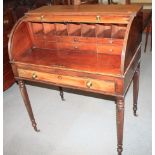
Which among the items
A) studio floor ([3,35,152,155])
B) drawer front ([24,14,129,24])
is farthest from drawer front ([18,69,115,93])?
studio floor ([3,35,152,155])

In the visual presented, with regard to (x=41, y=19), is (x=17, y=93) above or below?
below

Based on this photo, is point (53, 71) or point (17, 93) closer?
point (53, 71)

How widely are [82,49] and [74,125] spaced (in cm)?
91

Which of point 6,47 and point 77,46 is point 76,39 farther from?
point 6,47

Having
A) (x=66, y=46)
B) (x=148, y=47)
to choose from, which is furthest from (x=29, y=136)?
(x=148, y=47)

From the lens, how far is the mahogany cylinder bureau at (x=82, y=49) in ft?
4.96

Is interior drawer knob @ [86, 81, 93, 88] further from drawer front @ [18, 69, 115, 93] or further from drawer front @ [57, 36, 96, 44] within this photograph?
drawer front @ [57, 36, 96, 44]

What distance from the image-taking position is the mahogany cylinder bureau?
151 cm

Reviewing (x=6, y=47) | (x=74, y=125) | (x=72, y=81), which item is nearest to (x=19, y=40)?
(x=72, y=81)

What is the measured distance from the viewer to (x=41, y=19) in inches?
72.6

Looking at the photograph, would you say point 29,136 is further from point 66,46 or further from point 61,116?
point 66,46

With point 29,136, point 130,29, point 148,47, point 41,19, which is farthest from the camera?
point 148,47

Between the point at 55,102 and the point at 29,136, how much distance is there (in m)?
0.61

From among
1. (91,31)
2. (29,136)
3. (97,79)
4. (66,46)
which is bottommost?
(29,136)
